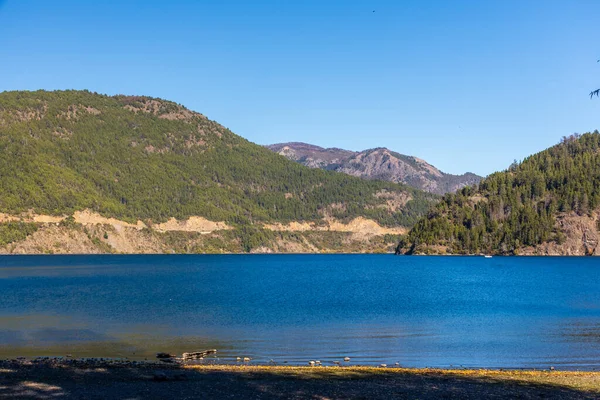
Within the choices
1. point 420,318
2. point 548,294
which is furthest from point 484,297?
point 420,318

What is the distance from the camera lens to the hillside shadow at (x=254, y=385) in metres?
29.5

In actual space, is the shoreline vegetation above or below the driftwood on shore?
above

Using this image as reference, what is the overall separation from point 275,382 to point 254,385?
1.53 metres

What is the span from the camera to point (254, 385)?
32.4m

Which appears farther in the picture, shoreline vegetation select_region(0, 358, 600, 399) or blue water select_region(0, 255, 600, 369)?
blue water select_region(0, 255, 600, 369)

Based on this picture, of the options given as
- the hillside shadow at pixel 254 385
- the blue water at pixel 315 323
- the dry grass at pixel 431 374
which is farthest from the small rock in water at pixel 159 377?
the blue water at pixel 315 323

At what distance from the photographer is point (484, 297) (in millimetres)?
99375

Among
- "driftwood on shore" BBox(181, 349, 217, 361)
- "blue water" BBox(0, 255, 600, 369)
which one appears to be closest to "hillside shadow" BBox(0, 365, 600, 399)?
"driftwood on shore" BBox(181, 349, 217, 361)

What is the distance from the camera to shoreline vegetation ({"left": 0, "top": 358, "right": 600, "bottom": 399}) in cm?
2980

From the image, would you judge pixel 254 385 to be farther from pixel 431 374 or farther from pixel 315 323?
pixel 315 323

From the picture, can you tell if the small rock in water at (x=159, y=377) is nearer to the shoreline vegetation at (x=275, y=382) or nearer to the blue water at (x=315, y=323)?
the shoreline vegetation at (x=275, y=382)

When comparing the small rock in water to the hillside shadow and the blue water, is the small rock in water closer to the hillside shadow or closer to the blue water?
the hillside shadow

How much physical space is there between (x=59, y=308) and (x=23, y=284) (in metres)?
43.2

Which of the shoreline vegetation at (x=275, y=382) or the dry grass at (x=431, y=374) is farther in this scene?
the dry grass at (x=431, y=374)
